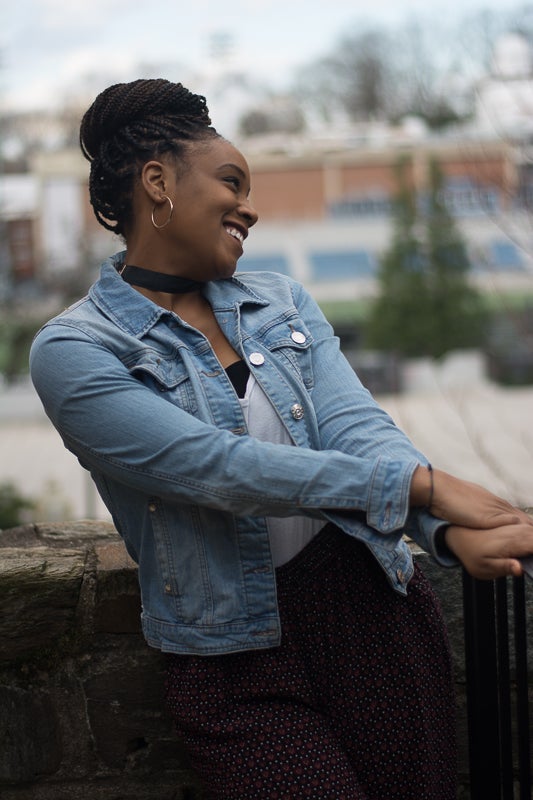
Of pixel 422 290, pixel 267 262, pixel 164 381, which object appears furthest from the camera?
pixel 267 262

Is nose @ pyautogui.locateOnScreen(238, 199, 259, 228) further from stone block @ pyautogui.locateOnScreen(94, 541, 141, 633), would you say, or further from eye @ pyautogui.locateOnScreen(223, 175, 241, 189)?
stone block @ pyautogui.locateOnScreen(94, 541, 141, 633)

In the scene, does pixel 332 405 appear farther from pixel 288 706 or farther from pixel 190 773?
pixel 190 773

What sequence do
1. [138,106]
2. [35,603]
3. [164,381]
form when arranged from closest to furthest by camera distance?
[164,381], [138,106], [35,603]

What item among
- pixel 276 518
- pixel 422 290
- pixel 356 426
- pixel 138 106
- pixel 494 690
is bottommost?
pixel 422 290

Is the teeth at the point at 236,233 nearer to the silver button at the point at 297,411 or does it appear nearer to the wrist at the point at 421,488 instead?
the silver button at the point at 297,411

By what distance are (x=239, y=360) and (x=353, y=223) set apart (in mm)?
39872

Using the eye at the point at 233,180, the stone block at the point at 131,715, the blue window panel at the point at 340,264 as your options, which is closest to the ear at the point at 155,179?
the eye at the point at 233,180

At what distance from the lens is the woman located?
1.75 m

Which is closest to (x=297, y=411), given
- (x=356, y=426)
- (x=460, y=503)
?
(x=356, y=426)

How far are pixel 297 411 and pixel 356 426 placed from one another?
11 cm

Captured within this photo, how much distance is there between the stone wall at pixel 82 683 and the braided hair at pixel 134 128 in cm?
82

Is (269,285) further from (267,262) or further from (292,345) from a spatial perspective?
(267,262)

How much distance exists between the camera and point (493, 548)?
5.64ft

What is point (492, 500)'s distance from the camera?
1769mm
